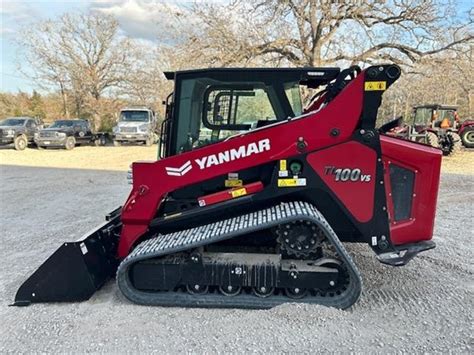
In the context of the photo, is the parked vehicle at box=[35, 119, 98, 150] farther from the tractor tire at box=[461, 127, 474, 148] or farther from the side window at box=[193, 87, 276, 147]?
the side window at box=[193, 87, 276, 147]

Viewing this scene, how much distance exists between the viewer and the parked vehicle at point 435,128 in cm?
1595

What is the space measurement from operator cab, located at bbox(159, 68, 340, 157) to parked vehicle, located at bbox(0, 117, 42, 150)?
19997 mm

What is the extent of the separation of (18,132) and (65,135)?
2215mm

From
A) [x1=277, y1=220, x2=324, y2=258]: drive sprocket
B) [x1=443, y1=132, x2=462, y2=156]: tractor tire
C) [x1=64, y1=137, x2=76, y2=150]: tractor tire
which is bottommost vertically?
[x1=64, y1=137, x2=76, y2=150]: tractor tire

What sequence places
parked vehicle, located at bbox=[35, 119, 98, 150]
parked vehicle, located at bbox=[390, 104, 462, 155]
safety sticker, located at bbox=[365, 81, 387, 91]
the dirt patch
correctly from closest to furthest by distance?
safety sticker, located at bbox=[365, 81, 387, 91], the dirt patch, parked vehicle, located at bbox=[390, 104, 462, 155], parked vehicle, located at bbox=[35, 119, 98, 150]

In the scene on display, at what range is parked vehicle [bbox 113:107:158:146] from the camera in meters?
22.8

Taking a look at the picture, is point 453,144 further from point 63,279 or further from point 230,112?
point 63,279

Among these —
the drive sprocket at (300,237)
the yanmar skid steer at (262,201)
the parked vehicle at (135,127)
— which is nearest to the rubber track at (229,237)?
the yanmar skid steer at (262,201)

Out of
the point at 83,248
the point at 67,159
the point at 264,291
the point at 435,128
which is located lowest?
the point at 67,159

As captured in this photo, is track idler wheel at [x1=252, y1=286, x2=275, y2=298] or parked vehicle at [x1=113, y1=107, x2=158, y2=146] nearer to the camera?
track idler wheel at [x1=252, y1=286, x2=275, y2=298]

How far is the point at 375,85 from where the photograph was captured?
3.52 m

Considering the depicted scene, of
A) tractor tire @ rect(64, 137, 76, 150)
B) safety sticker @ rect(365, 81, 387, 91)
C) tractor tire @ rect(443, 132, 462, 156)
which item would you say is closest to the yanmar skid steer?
safety sticker @ rect(365, 81, 387, 91)

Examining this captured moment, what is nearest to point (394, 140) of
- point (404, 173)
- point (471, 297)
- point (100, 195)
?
point (404, 173)

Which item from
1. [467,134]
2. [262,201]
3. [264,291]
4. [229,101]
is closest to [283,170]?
[262,201]
